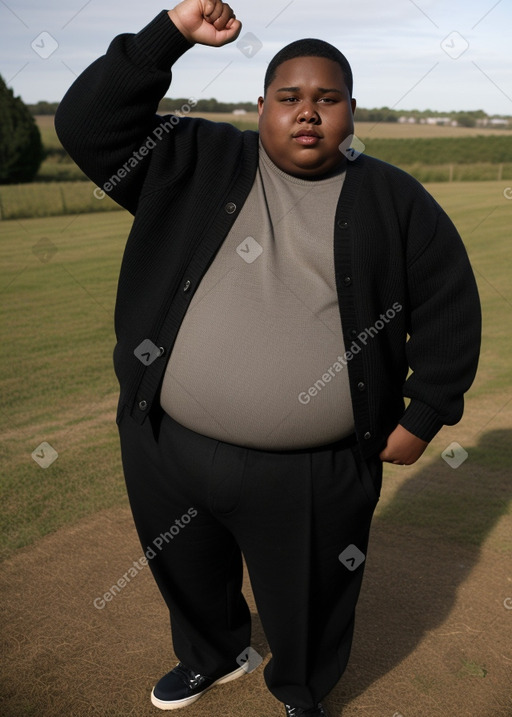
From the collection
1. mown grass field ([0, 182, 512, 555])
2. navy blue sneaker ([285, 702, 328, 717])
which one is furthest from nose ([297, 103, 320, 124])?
mown grass field ([0, 182, 512, 555])

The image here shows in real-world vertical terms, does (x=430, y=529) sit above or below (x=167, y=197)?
below

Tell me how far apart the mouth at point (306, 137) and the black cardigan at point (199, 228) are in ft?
0.61

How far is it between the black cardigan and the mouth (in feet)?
0.61

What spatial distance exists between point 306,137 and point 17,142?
25.9 m

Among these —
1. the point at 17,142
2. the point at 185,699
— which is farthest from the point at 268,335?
the point at 17,142

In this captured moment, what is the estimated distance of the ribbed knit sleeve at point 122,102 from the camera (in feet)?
7.15

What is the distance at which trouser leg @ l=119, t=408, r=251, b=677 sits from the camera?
2.56 metres

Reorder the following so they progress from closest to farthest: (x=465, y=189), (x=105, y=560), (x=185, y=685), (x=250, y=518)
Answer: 1. (x=250, y=518)
2. (x=185, y=685)
3. (x=105, y=560)
4. (x=465, y=189)

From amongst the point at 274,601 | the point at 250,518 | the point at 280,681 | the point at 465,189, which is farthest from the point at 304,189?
the point at 465,189

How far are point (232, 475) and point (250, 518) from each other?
0.18 metres

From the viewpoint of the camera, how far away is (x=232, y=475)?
96.8 inches

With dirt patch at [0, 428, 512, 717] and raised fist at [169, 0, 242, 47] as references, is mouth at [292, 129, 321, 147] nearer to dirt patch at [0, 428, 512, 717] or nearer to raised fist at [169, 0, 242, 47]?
raised fist at [169, 0, 242, 47]

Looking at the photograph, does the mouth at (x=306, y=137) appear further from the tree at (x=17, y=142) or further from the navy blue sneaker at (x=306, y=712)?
the tree at (x=17, y=142)

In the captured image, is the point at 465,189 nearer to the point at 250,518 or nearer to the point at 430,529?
the point at 430,529
